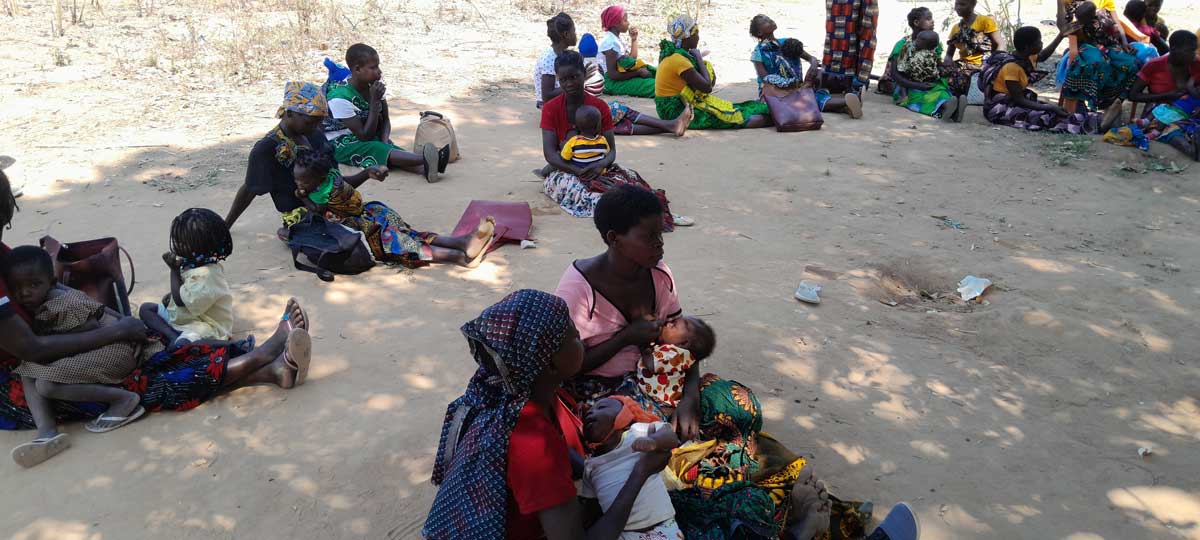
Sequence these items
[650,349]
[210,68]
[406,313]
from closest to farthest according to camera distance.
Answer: [650,349]
[406,313]
[210,68]

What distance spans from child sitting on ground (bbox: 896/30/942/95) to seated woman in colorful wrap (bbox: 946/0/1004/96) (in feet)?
0.76

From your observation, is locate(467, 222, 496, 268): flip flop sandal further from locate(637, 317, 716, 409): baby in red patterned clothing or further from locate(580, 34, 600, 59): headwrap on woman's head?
locate(580, 34, 600, 59): headwrap on woman's head

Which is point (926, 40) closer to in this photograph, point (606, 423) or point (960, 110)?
point (960, 110)

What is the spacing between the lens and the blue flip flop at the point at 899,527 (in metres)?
2.71

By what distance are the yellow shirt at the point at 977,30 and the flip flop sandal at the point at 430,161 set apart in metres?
6.19

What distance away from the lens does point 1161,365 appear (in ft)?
13.4

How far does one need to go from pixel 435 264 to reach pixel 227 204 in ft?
6.24

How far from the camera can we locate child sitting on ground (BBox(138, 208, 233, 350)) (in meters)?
4.08

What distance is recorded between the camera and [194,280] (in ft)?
13.5

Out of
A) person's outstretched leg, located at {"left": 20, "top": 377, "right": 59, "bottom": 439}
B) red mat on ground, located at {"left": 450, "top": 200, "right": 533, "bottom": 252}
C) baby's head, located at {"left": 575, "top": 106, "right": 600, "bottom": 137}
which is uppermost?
baby's head, located at {"left": 575, "top": 106, "right": 600, "bottom": 137}

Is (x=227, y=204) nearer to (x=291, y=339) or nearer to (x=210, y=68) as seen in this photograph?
(x=291, y=339)

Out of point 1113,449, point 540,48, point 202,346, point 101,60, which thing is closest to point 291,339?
point 202,346

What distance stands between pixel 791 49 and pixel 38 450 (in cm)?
767

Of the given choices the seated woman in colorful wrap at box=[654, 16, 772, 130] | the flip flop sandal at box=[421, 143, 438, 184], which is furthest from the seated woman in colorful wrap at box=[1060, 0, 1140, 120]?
the flip flop sandal at box=[421, 143, 438, 184]
